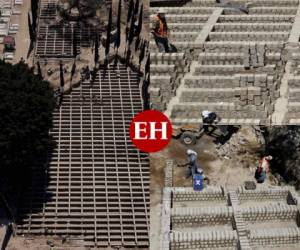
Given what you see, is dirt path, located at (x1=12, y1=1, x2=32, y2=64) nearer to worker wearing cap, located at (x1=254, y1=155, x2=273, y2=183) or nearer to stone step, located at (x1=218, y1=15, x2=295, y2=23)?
stone step, located at (x1=218, y1=15, x2=295, y2=23)

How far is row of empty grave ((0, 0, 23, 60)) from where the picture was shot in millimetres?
39531

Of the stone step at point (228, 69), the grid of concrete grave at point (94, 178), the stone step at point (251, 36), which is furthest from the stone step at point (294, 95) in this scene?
the grid of concrete grave at point (94, 178)

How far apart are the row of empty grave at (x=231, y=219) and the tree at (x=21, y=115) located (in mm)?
7741

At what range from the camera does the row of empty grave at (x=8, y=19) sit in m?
39.5

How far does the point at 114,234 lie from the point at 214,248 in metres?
5.39

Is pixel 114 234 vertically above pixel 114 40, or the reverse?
pixel 114 40

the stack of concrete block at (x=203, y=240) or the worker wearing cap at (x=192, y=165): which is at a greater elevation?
the worker wearing cap at (x=192, y=165)

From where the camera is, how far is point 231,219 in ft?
90.9

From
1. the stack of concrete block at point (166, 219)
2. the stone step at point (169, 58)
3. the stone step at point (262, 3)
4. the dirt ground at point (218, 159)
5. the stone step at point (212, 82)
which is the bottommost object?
the stack of concrete block at point (166, 219)

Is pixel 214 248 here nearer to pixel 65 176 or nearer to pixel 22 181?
pixel 65 176

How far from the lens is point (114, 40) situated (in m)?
40.5

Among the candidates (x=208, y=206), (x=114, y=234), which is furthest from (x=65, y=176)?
(x=208, y=206)

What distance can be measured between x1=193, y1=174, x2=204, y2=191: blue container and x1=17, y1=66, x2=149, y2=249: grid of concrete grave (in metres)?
2.92

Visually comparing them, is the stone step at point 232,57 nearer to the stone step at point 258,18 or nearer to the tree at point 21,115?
the stone step at point 258,18
